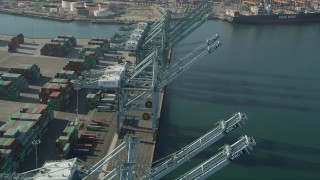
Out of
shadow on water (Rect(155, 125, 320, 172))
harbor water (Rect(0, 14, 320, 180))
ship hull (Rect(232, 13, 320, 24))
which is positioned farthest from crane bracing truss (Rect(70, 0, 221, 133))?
ship hull (Rect(232, 13, 320, 24))

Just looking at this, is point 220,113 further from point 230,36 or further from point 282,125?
point 230,36

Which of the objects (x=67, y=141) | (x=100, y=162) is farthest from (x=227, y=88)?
(x=100, y=162)

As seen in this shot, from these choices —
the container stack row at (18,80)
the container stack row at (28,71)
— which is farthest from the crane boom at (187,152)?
the container stack row at (28,71)

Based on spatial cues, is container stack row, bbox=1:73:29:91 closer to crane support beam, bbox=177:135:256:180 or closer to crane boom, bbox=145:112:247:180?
crane boom, bbox=145:112:247:180

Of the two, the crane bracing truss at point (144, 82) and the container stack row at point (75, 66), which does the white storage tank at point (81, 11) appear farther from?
the crane bracing truss at point (144, 82)

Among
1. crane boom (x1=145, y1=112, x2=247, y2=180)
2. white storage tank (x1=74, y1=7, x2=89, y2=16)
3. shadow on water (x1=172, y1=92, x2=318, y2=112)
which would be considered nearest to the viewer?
crane boom (x1=145, y1=112, x2=247, y2=180)

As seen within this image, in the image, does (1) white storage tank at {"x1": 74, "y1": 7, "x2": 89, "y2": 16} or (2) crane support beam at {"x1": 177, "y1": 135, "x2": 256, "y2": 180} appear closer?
(2) crane support beam at {"x1": 177, "y1": 135, "x2": 256, "y2": 180}
